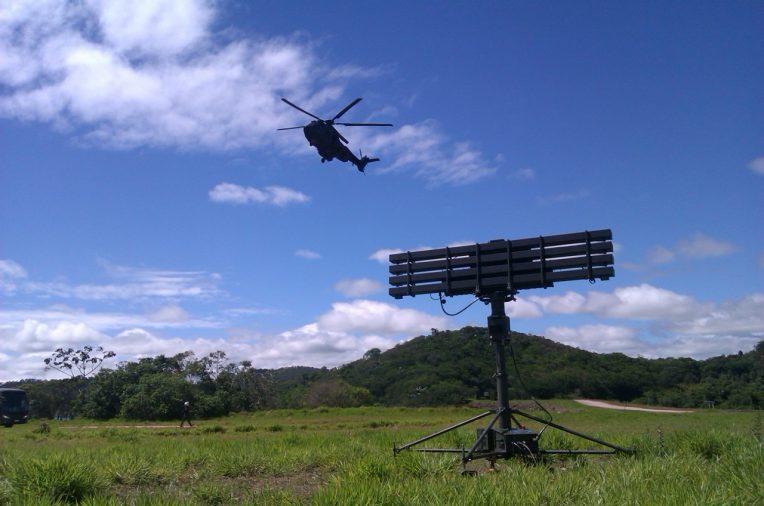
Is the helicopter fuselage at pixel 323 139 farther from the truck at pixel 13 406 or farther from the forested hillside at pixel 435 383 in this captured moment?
the truck at pixel 13 406

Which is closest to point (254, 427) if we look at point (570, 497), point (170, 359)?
point (570, 497)

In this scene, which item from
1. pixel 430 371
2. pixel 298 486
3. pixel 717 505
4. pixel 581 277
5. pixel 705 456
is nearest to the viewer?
pixel 717 505

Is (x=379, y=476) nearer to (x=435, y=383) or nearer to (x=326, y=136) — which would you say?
(x=326, y=136)

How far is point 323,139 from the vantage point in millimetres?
15031

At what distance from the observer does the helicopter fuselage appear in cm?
1488

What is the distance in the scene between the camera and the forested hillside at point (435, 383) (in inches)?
2165

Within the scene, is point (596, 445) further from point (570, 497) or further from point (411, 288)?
point (570, 497)

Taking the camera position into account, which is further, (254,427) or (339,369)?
(339,369)

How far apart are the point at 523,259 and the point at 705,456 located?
4.40 meters

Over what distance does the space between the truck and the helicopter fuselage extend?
44.4 metres

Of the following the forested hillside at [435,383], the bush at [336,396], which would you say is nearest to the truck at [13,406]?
the forested hillside at [435,383]

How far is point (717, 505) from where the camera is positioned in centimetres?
607

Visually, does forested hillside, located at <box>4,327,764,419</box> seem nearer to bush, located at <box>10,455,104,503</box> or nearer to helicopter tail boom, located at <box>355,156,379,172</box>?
helicopter tail boom, located at <box>355,156,379,172</box>

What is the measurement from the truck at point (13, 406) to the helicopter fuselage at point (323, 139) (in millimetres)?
44421
